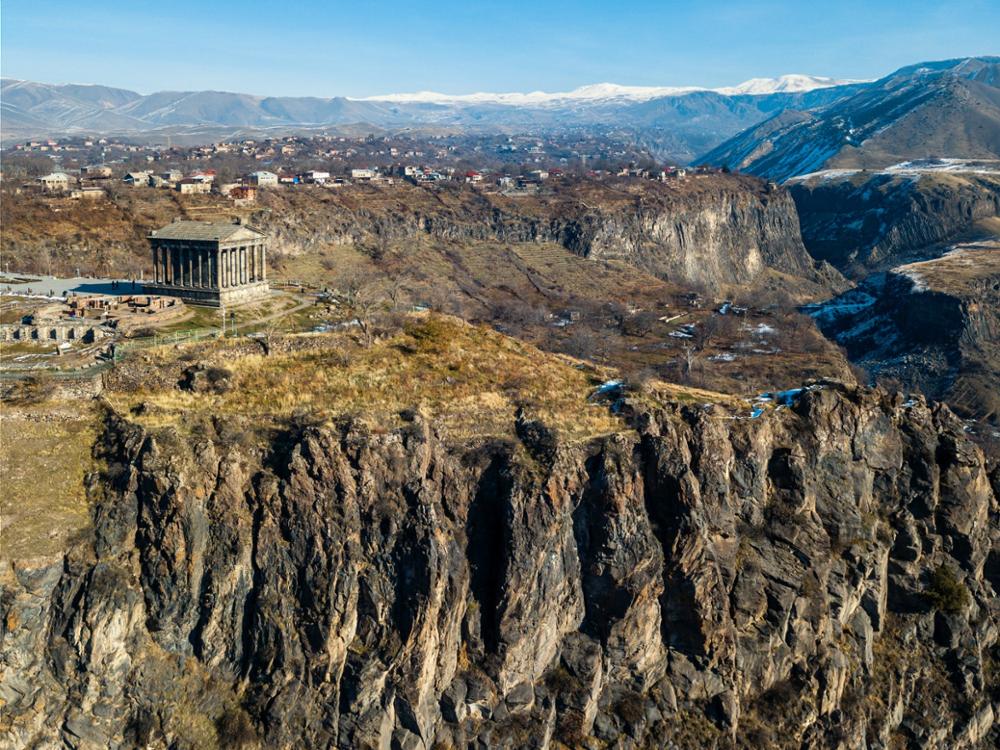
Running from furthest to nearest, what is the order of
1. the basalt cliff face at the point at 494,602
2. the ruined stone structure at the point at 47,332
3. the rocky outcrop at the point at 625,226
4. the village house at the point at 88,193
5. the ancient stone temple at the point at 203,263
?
1. the rocky outcrop at the point at 625,226
2. the village house at the point at 88,193
3. the ancient stone temple at the point at 203,263
4. the ruined stone structure at the point at 47,332
5. the basalt cliff face at the point at 494,602

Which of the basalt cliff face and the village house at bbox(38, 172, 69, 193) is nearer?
the basalt cliff face

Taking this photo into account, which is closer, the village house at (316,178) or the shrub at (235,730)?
the shrub at (235,730)

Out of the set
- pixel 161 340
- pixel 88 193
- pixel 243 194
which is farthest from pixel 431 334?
pixel 88 193

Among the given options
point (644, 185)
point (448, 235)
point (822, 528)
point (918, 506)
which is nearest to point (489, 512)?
point (822, 528)

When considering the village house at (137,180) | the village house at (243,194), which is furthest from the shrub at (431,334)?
the village house at (137,180)

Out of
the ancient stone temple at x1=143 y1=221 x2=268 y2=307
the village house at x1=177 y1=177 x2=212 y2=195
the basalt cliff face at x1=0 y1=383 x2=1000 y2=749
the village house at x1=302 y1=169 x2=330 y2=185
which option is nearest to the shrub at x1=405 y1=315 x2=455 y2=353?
Result: the basalt cliff face at x1=0 y1=383 x2=1000 y2=749

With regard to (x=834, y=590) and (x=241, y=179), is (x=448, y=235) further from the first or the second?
(x=834, y=590)

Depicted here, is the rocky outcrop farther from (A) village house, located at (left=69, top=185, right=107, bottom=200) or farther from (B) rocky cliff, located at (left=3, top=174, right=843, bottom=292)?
(A) village house, located at (left=69, top=185, right=107, bottom=200)

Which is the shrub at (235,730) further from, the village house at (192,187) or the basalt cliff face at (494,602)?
the village house at (192,187)
